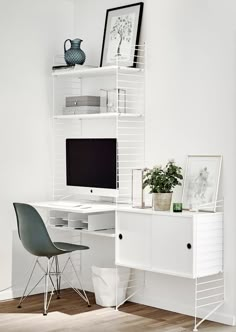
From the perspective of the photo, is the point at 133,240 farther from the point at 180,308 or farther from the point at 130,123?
the point at 130,123

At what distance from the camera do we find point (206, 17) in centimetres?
469

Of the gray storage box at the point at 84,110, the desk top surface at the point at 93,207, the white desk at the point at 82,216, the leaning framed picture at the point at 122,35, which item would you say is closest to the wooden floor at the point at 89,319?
the white desk at the point at 82,216

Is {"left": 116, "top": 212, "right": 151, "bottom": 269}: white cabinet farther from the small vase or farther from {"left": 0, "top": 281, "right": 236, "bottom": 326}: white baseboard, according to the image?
{"left": 0, "top": 281, "right": 236, "bottom": 326}: white baseboard

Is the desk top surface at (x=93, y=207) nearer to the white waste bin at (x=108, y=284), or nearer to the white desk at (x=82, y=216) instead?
the white desk at (x=82, y=216)

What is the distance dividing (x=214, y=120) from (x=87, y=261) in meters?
1.84

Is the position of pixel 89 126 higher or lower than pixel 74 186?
higher

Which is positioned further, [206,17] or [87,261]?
[87,261]

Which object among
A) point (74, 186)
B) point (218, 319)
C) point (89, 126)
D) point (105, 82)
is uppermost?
point (105, 82)

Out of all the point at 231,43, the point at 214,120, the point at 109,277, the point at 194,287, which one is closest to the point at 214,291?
the point at 194,287

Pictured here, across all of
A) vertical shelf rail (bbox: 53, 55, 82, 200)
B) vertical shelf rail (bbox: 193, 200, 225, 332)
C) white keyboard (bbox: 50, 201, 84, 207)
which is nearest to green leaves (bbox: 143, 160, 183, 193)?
vertical shelf rail (bbox: 193, 200, 225, 332)

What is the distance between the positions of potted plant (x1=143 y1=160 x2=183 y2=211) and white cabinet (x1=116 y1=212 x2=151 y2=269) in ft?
0.48

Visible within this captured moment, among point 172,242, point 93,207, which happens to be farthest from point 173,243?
point 93,207

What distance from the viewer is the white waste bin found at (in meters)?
5.06

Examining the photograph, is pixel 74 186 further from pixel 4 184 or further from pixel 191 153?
pixel 191 153
